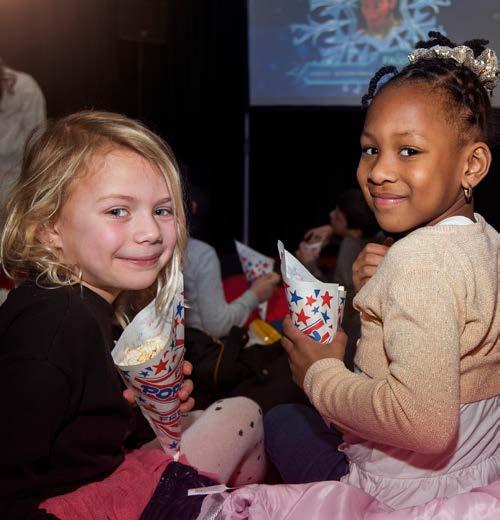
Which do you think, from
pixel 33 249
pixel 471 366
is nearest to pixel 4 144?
pixel 33 249

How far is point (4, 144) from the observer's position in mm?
4199

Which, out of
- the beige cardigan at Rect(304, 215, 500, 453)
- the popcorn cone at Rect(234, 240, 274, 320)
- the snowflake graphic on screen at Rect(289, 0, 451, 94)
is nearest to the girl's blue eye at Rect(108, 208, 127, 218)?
the beige cardigan at Rect(304, 215, 500, 453)

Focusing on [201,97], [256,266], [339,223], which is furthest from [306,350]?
A: [201,97]

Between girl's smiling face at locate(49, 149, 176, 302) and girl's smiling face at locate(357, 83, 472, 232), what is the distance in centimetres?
55

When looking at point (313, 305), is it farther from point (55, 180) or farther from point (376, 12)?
point (376, 12)

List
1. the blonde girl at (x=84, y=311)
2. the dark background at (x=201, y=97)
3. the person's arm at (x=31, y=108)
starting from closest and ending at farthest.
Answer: the blonde girl at (x=84, y=311)
the person's arm at (x=31, y=108)
the dark background at (x=201, y=97)

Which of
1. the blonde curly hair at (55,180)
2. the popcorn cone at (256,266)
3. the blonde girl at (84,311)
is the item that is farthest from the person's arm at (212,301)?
the blonde curly hair at (55,180)

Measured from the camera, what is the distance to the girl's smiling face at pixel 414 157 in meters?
1.35

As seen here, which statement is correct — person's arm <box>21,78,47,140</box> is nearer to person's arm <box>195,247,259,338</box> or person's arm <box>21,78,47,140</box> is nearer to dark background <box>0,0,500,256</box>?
dark background <box>0,0,500,256</box>

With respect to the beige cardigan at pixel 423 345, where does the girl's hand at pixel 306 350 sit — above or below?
below

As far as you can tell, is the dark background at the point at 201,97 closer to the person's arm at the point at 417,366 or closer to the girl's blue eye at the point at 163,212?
the girl's blue eye at the point at 163,212

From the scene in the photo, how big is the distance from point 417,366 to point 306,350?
0.38 m

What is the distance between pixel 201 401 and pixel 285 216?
4.40 meters

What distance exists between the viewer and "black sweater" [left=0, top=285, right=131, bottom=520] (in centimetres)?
124
